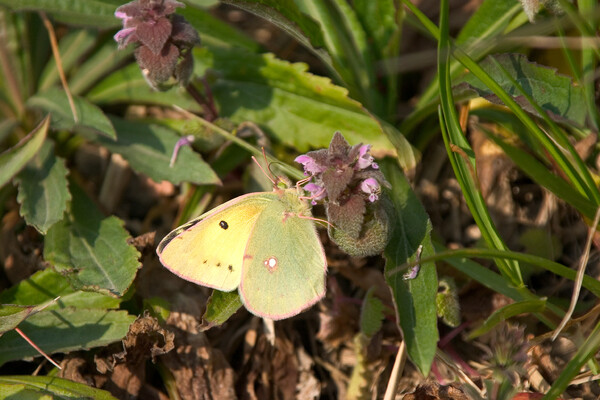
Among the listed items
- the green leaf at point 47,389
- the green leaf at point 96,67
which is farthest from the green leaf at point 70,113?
the green leaf at point 47,389

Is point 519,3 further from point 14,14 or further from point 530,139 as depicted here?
point 14,14

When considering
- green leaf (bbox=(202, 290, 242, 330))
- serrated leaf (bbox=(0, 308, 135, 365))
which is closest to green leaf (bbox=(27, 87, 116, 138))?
serrated leaf (bbox=(0, 308, 135, 365))

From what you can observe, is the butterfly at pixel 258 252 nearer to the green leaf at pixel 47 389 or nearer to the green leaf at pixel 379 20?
the green leaf at pixel 47 389

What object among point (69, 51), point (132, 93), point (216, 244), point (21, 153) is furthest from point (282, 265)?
point (69, 51)

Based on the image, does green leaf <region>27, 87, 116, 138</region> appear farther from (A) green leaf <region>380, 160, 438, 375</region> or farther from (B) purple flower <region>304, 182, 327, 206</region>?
(A) green leaf <region>380, 160, 438, 375</region>

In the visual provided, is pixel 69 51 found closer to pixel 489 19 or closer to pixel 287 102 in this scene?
pixel 287 102

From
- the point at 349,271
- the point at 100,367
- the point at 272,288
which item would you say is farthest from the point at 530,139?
the point at 100,367
